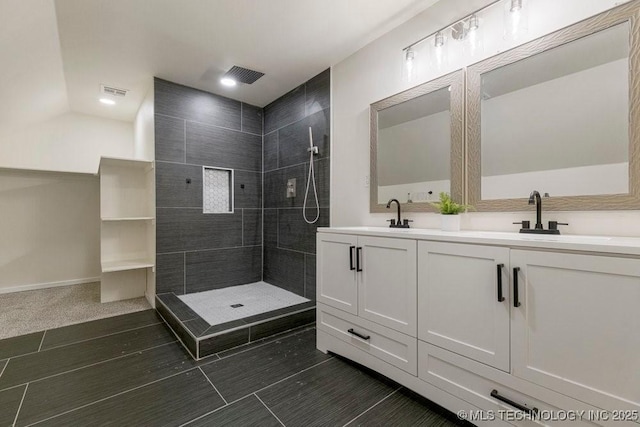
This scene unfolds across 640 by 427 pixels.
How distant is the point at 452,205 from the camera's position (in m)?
1.61

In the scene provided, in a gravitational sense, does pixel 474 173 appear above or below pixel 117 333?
above

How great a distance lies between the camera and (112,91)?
3229 mm

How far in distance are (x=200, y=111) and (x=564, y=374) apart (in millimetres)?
3558

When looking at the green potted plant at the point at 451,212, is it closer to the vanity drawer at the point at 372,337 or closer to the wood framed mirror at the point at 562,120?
the wood framed mirror at the point at 562,120

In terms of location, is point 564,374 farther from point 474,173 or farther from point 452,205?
point 474,173

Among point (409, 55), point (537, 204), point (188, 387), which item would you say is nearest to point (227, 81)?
point (409, 55)

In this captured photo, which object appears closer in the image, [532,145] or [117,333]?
[532,145]

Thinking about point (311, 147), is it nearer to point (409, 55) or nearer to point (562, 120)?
point (409, 55)

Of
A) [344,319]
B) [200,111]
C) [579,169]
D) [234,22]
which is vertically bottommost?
[344,319]

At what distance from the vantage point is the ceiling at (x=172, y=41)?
192 cm

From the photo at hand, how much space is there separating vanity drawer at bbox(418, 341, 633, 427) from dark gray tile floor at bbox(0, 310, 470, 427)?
19cm

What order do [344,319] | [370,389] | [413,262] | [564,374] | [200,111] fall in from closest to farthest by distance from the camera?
[564,374], [413,262], [370,389], [344,319], [200,111]

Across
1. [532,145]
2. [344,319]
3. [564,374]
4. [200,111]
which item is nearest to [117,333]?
[344,319]

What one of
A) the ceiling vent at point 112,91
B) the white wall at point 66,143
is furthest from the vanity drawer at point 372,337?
the white wall at point 66,143
